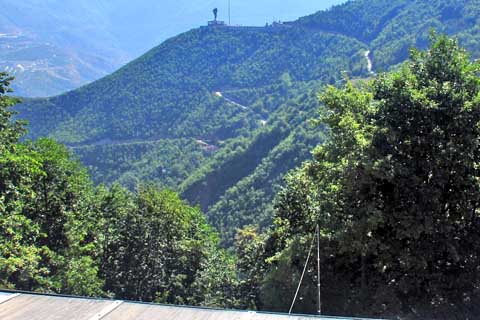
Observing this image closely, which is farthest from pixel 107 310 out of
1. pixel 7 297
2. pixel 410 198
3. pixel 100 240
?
pixel 100 240

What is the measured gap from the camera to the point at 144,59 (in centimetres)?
16412

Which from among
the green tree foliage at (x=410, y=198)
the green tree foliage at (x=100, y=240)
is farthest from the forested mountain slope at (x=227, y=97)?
the green tree foliage at (x=410, y=198)

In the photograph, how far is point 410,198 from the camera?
38.4 ft

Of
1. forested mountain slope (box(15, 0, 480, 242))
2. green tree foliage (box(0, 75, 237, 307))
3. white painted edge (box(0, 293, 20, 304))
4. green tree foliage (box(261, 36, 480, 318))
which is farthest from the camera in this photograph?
forested mountain slope (box(15, 0, 480, 242))

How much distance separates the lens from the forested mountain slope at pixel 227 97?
96625 mm

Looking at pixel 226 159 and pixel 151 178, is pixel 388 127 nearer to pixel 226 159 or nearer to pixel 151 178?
pixel 226 159

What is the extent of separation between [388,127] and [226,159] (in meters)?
87.5

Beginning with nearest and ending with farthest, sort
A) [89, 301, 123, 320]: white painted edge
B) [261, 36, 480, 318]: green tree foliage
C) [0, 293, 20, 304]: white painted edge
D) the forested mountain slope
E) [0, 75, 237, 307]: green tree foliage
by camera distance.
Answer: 1. [89, 301, 123, 320]: white painted edge
2. [0, 293, 20, 304]: white painted edge
3. [261, 36, 480, 318]: green tree foliage
4. [0, 75, 237, 307]: green tree foliage
5. the forested mountain slope

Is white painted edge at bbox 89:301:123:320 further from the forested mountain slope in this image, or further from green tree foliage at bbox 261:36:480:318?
the forested mountain slope

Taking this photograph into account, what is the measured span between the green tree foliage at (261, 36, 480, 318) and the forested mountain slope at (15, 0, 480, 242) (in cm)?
6855

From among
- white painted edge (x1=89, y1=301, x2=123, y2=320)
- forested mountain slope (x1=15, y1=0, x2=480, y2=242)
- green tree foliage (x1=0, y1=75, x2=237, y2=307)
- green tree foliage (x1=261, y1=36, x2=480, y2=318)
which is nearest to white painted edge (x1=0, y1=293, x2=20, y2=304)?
white painted edge (x1=89, y1=301, x2=123, y2=320)

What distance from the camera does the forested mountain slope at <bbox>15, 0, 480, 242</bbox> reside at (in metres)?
96.6

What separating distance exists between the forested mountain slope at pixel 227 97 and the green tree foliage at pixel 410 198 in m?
68.6

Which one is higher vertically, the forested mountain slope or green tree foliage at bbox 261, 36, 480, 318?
the forested mountain slope
